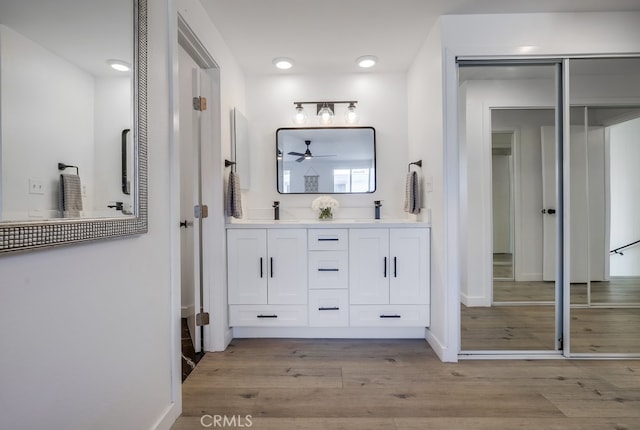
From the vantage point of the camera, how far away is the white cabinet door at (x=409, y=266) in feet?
7.94

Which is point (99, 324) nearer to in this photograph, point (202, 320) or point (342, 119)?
point (202, 320)

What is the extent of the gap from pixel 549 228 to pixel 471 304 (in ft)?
2.62

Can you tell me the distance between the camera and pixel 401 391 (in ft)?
5.88

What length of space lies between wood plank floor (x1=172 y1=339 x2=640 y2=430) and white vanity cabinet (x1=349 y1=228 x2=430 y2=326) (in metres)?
0.27

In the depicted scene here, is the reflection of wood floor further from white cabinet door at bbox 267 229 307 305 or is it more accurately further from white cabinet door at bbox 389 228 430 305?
white cabinet door at bbox 267 229 307 305

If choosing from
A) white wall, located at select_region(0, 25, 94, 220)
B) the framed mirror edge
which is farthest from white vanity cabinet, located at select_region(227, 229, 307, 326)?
white wall, located at select_region(0, 25, 94, 220)

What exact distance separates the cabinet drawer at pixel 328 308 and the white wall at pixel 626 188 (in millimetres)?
2045

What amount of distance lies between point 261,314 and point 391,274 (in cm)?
108

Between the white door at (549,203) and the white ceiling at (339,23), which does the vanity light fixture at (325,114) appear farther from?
the white door at (549,203)

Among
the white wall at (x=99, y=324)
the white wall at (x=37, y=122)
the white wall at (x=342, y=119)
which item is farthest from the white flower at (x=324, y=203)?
the white wall at (x=37, y=122)

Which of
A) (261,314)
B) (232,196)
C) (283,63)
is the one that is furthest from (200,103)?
(261,314)

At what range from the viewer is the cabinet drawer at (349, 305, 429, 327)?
95.3 inches

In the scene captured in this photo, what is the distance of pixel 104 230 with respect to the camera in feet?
3.54

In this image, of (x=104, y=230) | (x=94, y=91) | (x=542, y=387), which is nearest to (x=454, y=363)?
(x=542, y=387)
